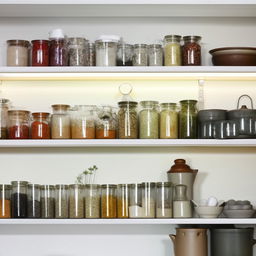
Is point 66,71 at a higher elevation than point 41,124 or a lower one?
higher

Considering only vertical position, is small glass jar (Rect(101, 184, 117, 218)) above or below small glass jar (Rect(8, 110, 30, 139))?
below

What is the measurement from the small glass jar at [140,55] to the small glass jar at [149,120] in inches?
7.3

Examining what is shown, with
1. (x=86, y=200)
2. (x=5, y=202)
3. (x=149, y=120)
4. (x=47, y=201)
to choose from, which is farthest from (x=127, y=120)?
(x=5, y=202)

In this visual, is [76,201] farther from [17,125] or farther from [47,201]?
[17,125]

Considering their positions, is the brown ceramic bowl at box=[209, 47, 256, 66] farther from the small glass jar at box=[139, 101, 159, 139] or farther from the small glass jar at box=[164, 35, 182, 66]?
the small glass jar at box=[139, 101, 159, 139]

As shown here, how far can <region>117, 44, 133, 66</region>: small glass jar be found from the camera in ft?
10.9

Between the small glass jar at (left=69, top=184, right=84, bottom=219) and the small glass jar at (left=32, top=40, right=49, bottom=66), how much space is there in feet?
1.91

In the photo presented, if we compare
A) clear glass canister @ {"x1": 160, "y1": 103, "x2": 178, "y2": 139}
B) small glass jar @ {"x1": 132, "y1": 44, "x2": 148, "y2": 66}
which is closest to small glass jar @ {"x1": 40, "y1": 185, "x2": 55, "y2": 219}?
clear glass canister @ {"x1": 160, "y1": 103, "x2": 178, "y2": 139}

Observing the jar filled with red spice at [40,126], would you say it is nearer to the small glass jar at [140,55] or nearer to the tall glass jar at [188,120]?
the small glass jar at [140,55]

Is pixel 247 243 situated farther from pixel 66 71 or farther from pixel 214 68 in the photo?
pixel 66 71

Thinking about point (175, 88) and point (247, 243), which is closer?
point (247, 243)

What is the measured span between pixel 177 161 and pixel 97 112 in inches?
17.2

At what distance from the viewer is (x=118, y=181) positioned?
3502 mm

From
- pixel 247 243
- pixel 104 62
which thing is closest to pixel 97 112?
pixel 104 62
